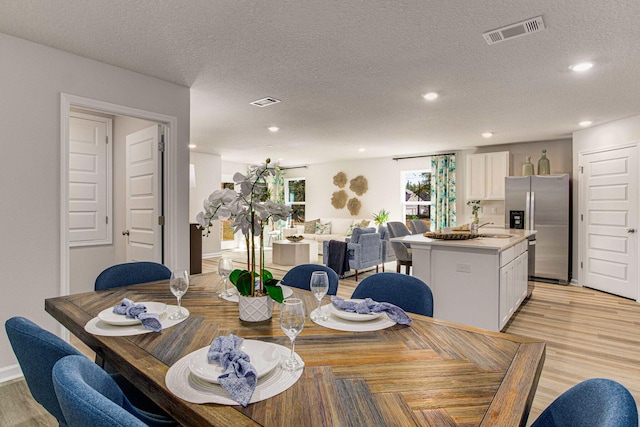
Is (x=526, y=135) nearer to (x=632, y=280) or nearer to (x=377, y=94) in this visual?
(x=632, y=280)

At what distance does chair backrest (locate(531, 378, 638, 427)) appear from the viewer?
651 mm

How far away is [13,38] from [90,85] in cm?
53

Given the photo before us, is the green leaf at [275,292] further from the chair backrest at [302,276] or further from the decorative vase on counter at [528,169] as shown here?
the decorative vase on counter at [528,169]

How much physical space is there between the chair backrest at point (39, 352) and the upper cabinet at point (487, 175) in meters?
7.06

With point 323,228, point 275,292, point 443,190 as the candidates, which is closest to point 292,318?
point 275,292

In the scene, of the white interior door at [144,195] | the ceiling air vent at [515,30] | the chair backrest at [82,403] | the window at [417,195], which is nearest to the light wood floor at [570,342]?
the white interior door at [144,195]

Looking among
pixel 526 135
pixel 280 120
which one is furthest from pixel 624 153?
pixel 280 120

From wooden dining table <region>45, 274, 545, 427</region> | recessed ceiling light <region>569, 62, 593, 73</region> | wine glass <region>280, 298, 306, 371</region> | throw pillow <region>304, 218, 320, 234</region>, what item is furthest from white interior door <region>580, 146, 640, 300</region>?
wine glass <region>280, 298, 306, 371</region>

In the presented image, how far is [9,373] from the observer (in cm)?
255

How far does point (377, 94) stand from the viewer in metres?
3.82

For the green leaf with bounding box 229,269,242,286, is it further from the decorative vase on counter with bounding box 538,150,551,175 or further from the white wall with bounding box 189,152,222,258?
the white wall with bounding box 189,152,222,258

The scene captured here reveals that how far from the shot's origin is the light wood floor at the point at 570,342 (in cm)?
224

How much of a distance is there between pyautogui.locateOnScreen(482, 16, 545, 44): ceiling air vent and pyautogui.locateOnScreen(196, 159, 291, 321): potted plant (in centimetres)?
204

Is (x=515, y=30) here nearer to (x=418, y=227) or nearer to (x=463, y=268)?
(x=463, y=268)
